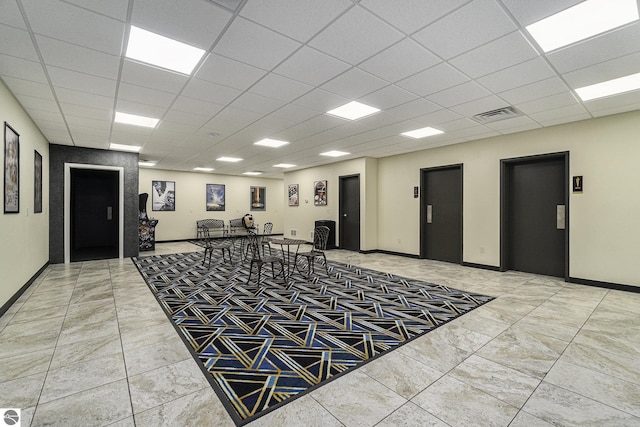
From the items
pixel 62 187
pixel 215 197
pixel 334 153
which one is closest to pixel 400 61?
pixel 334 153

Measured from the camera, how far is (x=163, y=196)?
11.3 m

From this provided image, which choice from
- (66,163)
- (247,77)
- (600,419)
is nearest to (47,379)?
(247,77)

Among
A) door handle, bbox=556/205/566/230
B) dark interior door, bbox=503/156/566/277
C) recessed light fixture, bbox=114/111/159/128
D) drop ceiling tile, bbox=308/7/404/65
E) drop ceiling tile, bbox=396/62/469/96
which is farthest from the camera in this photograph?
dark interior door, bbox=503/156/566/277

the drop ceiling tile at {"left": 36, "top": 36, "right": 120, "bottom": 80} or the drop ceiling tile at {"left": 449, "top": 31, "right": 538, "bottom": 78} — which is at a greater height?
the drop ceiling tile at {"left": 449, "top": 31, "right": 538, "bottom": 78}

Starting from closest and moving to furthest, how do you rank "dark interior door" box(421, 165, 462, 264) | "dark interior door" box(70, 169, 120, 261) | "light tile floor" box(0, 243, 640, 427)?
"light tile floor" box(0, 243, 640, 427)
"dark interior door" box(421, 165, 462, 264)
"dark interior door" box(70, 169, 120, 261)

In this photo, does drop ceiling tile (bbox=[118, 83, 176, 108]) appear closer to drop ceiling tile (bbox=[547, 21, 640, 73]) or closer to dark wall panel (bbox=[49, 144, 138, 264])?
dark wall panel (bbox=[49, 144, 138, 264])

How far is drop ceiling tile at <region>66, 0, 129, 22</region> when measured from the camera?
2.17m

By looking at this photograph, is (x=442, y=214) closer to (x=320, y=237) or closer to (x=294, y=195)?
(x=320, y=237)

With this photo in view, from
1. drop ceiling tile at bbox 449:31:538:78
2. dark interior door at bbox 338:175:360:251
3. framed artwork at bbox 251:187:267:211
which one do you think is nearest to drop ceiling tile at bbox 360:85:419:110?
drop ceiling tile at bbox 449:31:538:78

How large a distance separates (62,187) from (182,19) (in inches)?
266

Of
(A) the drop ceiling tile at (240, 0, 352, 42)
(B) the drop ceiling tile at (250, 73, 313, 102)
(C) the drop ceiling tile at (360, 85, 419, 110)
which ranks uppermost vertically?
(C) the drop ceiling tile at (360, 85, 419, 110)

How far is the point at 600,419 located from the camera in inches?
71.6

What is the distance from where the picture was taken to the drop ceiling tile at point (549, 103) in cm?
404

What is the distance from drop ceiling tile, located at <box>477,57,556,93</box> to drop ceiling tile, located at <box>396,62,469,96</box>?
32 centimetres
